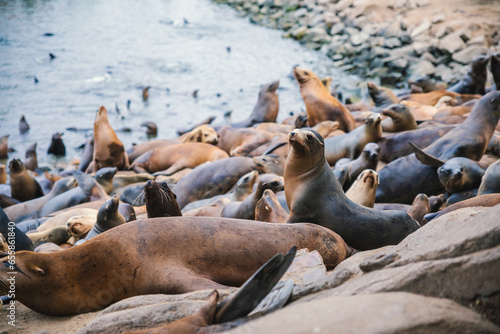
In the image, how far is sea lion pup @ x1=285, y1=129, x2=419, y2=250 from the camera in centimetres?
409

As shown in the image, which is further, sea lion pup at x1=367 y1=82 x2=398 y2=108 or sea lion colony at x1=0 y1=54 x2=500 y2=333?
sea lion pup at x1=367 y1=82 x2=398 y2=108

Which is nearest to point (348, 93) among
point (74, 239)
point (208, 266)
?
point (74, 239)

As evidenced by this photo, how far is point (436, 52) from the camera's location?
55.6ft

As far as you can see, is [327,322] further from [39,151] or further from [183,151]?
[39,151]

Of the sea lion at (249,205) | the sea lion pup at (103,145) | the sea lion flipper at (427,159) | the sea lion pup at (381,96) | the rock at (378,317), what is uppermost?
the rock at (378,317)

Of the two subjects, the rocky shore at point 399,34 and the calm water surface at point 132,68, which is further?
the rocky shore at point 399,34

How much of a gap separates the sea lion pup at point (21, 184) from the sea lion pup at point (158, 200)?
4.36m

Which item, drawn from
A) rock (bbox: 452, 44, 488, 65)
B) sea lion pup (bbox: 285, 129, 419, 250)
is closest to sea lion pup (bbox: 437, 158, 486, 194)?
sea lion pup (bbox: 285, 129, 419, 250)

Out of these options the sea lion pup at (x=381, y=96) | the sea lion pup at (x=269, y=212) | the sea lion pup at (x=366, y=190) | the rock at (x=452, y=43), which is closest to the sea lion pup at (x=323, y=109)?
the sea lion pup at (x=381, y=96)

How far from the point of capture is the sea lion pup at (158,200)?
14.0 feet

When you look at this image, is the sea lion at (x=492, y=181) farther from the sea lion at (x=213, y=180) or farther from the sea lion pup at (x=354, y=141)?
the sea lion at (x=213, y=180)

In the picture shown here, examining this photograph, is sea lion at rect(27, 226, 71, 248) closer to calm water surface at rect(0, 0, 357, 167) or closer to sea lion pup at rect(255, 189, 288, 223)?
sea lion pup at rect(255, 189, 288, 223)

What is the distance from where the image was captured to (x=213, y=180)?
7406 millimetres

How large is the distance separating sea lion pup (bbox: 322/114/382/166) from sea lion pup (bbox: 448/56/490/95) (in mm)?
4924
